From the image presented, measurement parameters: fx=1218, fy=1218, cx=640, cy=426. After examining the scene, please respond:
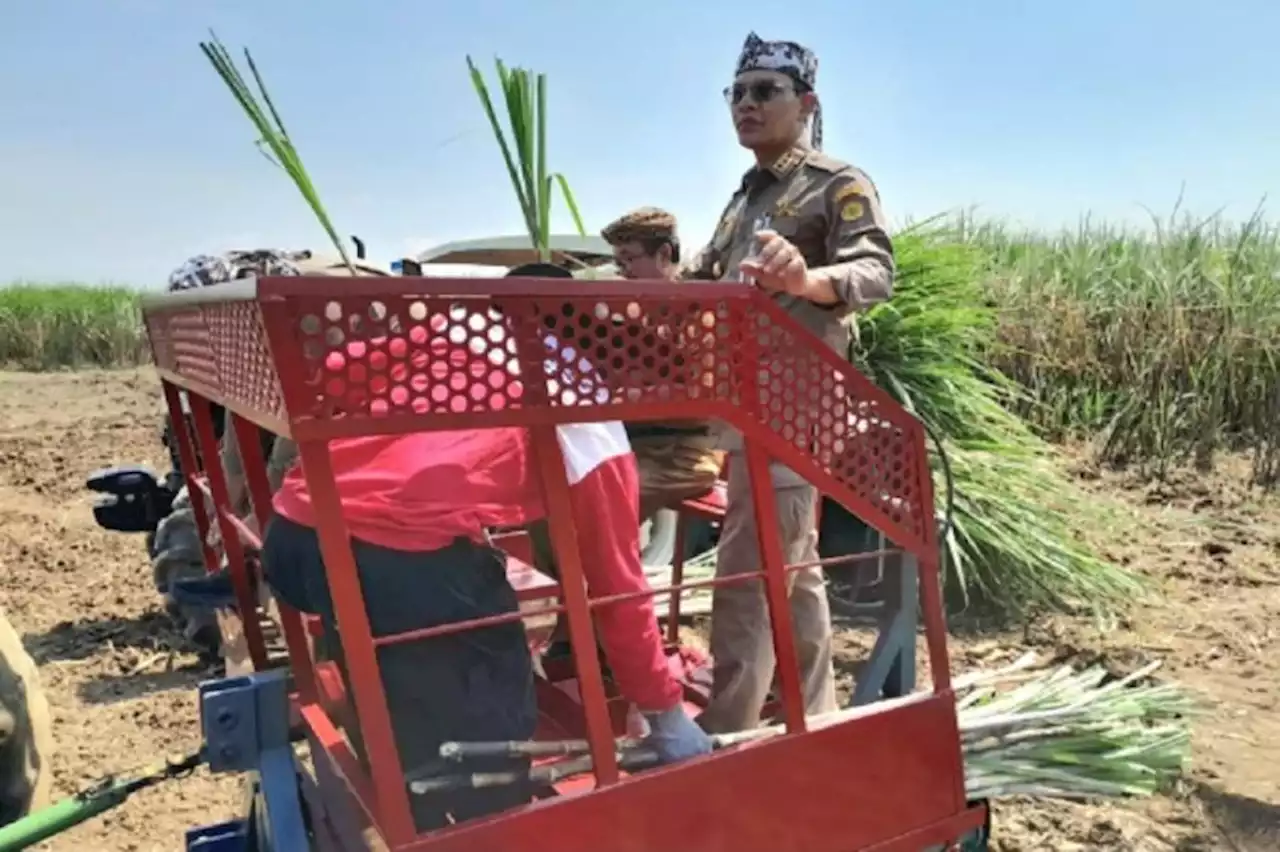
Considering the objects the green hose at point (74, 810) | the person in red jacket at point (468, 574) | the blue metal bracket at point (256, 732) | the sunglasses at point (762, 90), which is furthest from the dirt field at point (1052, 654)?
the sunglasses at point (762, 90)

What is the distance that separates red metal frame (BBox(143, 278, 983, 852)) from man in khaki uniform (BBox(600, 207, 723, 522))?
1099mm

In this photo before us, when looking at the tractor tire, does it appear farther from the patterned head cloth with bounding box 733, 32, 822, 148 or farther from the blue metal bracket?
the patterned head cloth with bounding box 733, 32, 822, 148

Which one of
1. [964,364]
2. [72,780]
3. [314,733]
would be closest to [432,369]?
[314,733]

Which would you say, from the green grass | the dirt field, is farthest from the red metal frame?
the green grass

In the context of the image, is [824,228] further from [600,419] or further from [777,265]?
[600,419]

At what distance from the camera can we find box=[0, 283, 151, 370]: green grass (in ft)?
70.0

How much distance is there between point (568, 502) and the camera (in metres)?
1.83

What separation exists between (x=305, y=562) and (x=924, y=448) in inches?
45.0

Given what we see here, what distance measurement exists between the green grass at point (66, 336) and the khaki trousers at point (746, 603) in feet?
66.2

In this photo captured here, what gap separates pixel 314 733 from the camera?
7.47ft

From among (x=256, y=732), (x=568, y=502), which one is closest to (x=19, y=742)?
(x=256, y=732)

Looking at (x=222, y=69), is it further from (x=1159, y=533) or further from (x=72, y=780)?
(x=1159, y=533)

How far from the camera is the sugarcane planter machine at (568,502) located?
1649 millimetres

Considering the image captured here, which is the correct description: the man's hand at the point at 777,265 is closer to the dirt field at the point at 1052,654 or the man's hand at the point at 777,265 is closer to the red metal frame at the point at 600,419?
the red metal frame at the point at 600,419
